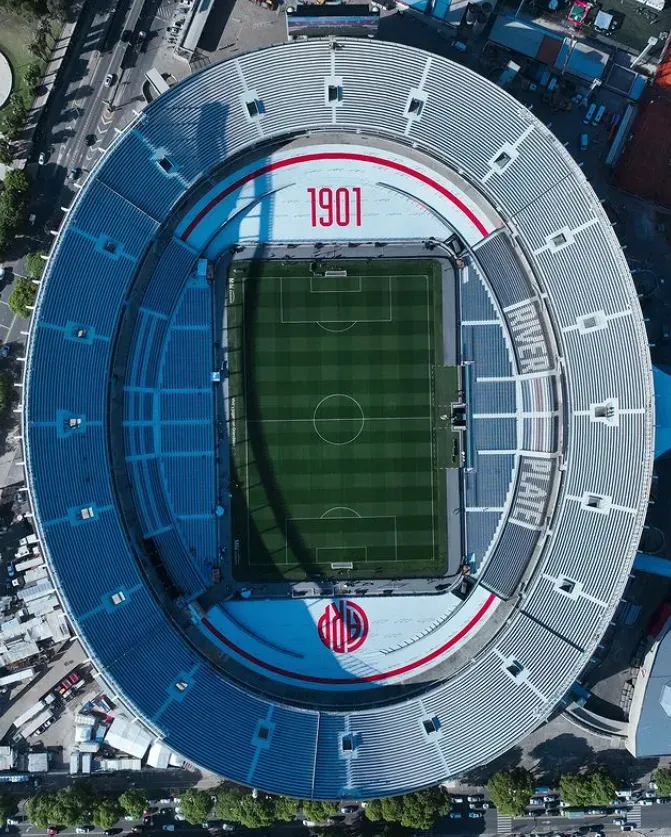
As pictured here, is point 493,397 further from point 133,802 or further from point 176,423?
point 133,802

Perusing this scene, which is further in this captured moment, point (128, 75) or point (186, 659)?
point (128, 75)

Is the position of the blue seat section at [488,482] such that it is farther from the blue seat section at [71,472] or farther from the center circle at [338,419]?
the blue seat section at [71,472]

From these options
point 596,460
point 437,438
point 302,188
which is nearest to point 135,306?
point 302,188

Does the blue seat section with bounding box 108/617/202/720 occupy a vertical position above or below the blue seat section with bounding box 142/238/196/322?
below

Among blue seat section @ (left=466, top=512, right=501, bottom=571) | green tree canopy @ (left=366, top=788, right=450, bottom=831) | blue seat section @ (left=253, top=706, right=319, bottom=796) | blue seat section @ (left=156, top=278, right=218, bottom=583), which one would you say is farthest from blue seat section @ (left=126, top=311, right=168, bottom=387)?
green tree canopy @ (left=366, top=788, right=450, bottom=831)

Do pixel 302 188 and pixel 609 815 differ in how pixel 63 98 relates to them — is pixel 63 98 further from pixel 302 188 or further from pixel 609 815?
pixel 609 815

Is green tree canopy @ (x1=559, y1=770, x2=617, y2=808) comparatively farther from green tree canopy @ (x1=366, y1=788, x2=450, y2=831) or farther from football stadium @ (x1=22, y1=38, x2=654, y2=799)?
green tree canopy @ (x1=366, y1=788, x2=450, y2=831)
